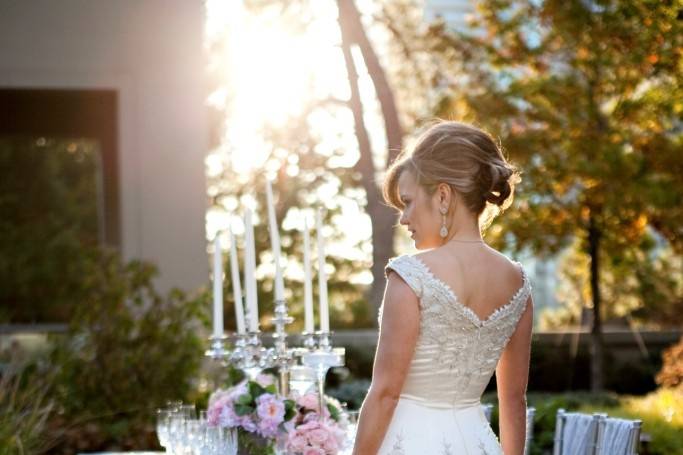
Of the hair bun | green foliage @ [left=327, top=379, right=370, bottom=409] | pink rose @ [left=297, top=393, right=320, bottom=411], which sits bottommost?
green foliage @ [left=327, top=379, right=370, bottom=409]


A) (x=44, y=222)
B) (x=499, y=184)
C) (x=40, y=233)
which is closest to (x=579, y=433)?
(x=499, y=184)

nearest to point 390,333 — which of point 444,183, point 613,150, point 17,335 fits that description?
point 444,183

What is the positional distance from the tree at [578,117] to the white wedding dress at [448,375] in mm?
7806

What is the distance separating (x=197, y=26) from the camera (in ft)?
30.5

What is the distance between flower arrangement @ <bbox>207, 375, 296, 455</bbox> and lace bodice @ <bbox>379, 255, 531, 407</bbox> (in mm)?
745

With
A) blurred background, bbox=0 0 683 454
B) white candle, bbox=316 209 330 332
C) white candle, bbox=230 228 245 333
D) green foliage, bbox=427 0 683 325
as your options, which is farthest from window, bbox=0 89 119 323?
white candle, bbox=316 209 330 332

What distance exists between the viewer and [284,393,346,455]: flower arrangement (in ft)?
12.4

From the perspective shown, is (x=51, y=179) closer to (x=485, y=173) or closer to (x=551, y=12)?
(x=551, y=12)

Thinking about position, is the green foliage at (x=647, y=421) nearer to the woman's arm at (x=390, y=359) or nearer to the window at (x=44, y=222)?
the woman's arm at (x=390, y=359)

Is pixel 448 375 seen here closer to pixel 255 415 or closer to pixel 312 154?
pixel 255 415

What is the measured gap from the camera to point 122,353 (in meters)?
8.00

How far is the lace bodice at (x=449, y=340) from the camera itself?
9.93ft

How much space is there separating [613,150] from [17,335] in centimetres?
586

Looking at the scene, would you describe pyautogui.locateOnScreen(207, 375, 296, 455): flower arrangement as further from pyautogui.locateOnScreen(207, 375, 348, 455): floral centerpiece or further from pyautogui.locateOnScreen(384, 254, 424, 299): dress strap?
pyautogui.locateOnScreen(384, 254, 424, 299): dress strap
